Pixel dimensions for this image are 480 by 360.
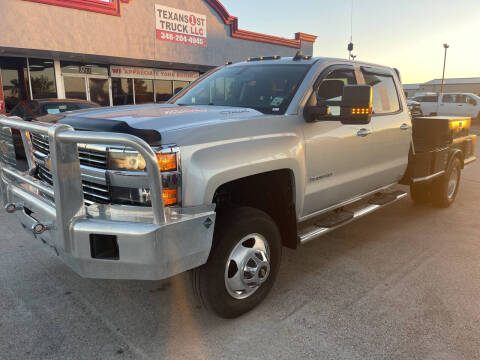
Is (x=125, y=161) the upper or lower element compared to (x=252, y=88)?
lower

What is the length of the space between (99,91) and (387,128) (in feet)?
47.0

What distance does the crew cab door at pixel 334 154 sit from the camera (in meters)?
3.38

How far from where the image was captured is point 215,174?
8.16ft

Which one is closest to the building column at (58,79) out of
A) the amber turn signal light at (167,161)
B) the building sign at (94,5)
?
the building sign at (94,5)

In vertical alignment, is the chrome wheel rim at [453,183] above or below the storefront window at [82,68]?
below

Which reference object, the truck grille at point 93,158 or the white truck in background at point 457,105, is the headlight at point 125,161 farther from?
the white truck in background at point 457,105

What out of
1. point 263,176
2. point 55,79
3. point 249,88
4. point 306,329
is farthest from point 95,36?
point 306,329

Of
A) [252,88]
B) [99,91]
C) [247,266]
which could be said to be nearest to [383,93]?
[252,88]

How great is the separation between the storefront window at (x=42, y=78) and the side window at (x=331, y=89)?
44.4 feet

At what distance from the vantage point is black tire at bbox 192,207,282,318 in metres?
2.66

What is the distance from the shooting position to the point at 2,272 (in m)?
3.64

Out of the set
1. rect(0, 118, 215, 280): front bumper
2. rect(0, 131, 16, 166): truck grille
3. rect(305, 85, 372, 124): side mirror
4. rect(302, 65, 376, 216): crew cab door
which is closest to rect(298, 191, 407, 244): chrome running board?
rect(302, 65, 376, 216): crew cab door

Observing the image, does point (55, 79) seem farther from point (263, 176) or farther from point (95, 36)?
point (263, 176)

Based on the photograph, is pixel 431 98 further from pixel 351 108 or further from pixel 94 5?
pixel 351 108
